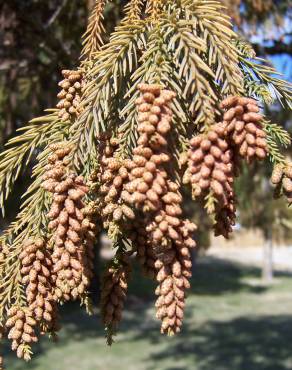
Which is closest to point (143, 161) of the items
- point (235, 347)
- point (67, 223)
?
point (67, 223)

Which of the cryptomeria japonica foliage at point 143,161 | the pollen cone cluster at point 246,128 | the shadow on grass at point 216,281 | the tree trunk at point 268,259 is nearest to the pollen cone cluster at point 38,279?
the cryptomeria japonica foliage at point 143,161

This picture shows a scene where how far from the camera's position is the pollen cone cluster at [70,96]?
89cm

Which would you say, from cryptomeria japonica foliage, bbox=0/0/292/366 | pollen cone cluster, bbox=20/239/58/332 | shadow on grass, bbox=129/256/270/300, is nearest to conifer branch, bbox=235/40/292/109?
cryptomeria japonica foliage, bbox=0/0/292/366

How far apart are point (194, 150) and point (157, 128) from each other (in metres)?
0.05

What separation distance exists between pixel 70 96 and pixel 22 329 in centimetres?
39

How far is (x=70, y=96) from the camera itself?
0.90m

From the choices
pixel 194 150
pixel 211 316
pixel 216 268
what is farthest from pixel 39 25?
pixel 216 268

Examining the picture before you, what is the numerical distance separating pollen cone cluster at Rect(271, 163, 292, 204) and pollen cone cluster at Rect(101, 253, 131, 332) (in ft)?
0.90

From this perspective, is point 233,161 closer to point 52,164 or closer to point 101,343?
point 52,164

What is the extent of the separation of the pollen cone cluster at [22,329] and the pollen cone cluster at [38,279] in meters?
0.02

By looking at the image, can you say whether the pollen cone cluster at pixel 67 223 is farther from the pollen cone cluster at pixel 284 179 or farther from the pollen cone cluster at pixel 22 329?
the pollen cone cluster at pixel 284 179

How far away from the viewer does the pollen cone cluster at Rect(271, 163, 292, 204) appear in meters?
0.75

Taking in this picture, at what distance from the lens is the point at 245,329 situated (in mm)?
9367

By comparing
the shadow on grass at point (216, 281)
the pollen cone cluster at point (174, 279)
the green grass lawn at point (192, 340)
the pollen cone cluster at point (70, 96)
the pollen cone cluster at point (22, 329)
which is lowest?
the shadow on grass at point (216, 281)
